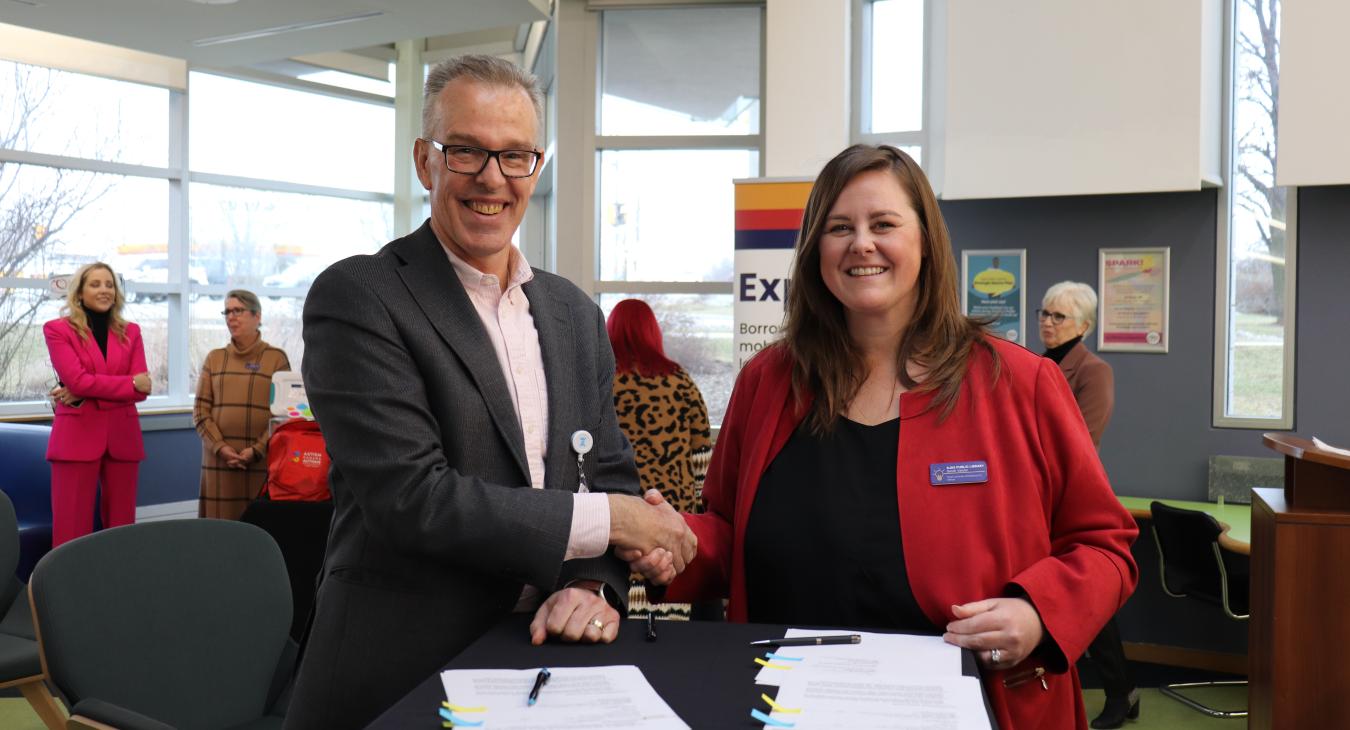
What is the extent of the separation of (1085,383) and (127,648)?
4320 millimetres

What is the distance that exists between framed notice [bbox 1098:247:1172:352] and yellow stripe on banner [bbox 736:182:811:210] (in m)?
2.30


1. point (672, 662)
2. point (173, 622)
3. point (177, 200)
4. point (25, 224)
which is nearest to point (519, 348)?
point (672, 662)

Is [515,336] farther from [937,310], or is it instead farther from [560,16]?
[560,16]

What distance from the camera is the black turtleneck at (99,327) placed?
242 inches

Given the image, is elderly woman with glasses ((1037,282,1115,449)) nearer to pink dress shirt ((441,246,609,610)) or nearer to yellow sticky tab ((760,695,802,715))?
pink dress shirt ((441,246,609,610))

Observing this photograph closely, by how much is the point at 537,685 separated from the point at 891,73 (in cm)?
639

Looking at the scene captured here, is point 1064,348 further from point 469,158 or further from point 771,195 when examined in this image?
point 469,158

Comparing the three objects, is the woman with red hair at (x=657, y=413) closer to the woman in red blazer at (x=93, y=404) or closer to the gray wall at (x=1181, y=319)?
the gray wall at (x=1181, y=319)

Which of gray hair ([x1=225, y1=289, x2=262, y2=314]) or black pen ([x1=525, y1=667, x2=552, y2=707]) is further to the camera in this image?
gray hair ([x1=225, y1=289, x2=262, y2=314])

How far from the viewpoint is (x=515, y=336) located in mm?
1614

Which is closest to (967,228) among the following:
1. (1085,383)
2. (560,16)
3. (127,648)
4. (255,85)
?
(1085,383)

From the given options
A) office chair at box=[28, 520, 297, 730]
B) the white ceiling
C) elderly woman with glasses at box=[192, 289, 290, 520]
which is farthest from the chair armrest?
the white ceiling

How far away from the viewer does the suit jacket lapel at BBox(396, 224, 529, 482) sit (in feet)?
4.91

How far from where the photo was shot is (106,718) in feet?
6.09
